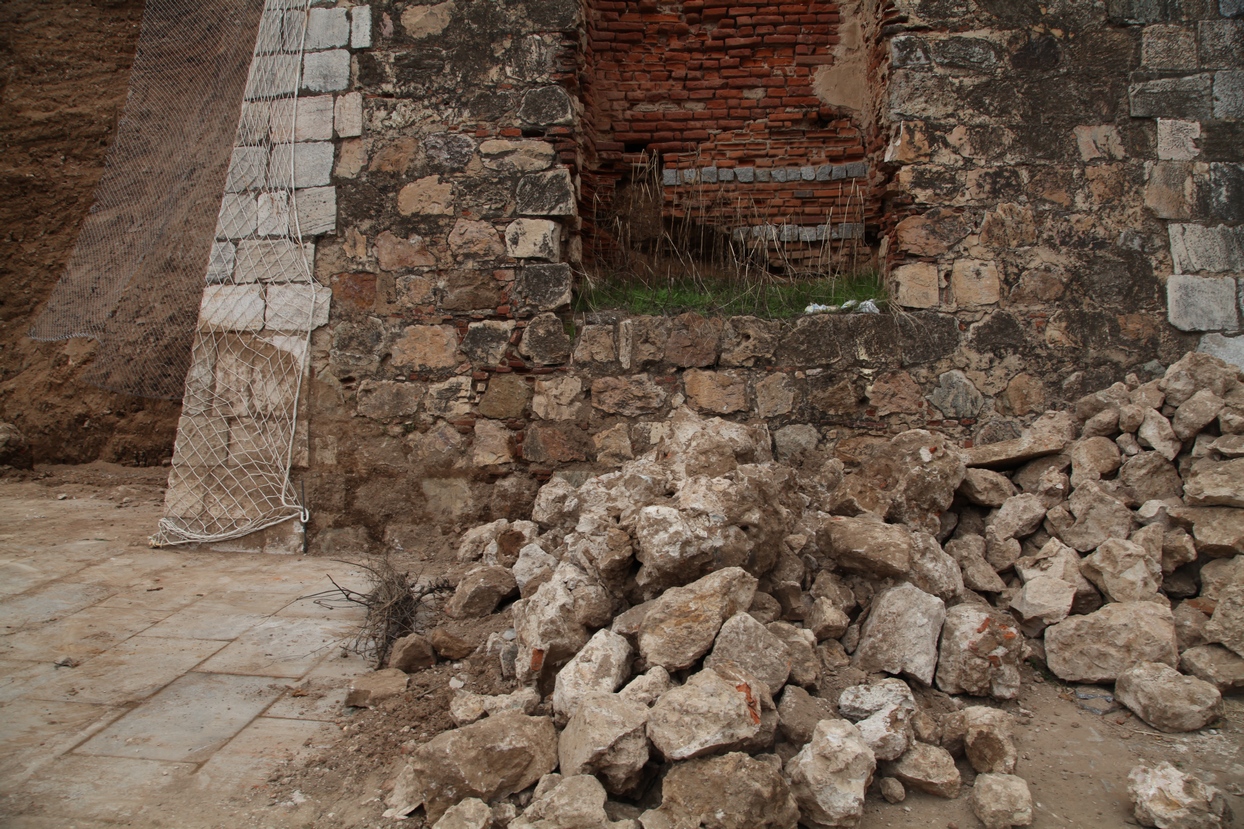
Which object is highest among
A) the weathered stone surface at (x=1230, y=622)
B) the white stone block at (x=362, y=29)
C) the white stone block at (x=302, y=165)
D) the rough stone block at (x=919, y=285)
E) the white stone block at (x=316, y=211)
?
the white stone block at (x=362, y=29)

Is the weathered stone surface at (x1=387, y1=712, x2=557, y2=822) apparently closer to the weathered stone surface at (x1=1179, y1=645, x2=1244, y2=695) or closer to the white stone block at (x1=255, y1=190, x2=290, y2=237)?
the weathered stone surface at (x1=1179, y1=645, x2=1244, y2=695)

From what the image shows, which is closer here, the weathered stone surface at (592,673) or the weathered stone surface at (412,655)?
the weathered stone surface at (592,673)

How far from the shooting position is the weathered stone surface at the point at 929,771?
2.06 m

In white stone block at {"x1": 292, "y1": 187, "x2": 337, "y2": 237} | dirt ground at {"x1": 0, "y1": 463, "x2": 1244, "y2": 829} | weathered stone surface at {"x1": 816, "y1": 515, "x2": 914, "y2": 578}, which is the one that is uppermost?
white stone block at {"x1": 292, "y1": 187, "x2": 337, "y2": 237}

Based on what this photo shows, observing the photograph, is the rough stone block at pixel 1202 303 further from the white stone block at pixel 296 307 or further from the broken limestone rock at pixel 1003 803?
the white stone block at pixel 296 307

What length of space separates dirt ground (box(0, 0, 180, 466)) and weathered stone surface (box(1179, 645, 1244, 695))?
695 cm

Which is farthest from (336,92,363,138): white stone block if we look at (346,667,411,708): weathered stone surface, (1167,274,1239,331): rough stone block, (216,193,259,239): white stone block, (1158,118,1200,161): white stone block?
(1167,274,1239,331): rough stone block

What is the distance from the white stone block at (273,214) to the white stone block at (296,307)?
0.99ft

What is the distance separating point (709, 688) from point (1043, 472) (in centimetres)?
206

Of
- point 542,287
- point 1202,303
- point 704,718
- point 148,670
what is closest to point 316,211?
point 542,287

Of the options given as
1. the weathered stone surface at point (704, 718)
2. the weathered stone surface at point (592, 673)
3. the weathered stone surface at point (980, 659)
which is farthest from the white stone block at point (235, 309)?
the weathered stone surface at point (980, 659)

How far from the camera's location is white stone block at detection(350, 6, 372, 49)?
4.16 meters

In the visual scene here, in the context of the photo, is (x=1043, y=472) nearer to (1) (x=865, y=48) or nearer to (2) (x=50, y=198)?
(1) (x=865, y=48)

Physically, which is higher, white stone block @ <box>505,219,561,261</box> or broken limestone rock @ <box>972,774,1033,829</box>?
white stone block @ <box>505,219,561,261</box>
